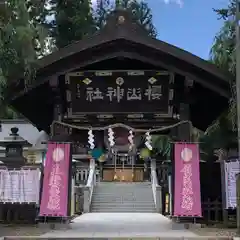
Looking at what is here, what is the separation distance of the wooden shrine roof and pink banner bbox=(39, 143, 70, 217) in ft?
6.16

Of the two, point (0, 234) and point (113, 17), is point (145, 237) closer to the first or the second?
point (0, 234)

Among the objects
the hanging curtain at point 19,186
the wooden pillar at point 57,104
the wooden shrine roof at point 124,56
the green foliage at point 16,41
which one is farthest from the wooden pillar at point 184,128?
the green foliage at point 16,41

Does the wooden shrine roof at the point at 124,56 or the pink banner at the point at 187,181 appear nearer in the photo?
the wooden shrine roof at the point at 124,56

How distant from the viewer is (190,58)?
10680 mm

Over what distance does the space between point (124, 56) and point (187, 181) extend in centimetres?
360

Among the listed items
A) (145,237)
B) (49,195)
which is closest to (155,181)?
(49,195)

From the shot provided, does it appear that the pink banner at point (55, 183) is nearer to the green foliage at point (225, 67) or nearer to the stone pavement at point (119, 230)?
the stone pavement at point (119, 230)

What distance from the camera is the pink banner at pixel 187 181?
10.8 metres

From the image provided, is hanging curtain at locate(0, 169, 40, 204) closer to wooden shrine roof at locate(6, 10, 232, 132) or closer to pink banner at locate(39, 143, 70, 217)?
pink banner at locate(39, 143, 70, 217)

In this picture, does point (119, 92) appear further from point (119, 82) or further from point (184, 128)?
point (184, 128)

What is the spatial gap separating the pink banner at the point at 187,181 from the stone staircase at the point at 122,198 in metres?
11.6

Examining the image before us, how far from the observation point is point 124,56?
11023 mm

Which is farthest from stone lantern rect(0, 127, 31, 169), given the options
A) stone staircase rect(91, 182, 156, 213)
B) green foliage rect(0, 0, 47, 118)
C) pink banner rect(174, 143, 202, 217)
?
stone staircase rect(91, 182, 156, 213)

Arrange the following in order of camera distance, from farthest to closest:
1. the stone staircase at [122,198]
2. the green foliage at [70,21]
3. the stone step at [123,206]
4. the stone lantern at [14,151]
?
1. the green foliage at [70,21]
2. the stone step at [123,206]
3. the stone staircase at [122,198]
4. the stone lantern at [14,151]
